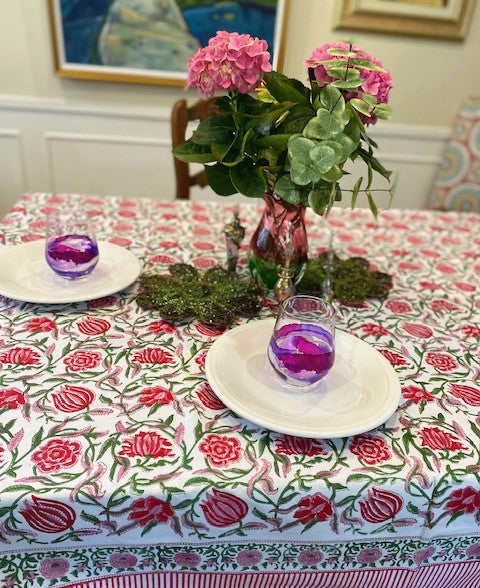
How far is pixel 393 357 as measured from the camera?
Result: 80 cm

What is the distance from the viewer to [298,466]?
1.91ft

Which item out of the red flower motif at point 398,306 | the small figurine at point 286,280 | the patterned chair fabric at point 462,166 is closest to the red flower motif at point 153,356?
the small figurine at point 286,280

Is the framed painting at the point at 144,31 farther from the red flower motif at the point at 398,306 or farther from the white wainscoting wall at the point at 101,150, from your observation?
the red flower motif at the point at 398,306

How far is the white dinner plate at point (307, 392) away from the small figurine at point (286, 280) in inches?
4.8

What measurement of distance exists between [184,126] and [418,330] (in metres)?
0.96

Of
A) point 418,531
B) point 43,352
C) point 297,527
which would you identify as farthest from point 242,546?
point 43,352

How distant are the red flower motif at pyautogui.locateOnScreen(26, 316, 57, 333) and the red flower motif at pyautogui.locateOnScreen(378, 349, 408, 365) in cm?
55

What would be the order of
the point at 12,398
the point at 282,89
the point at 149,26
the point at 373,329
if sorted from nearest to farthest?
1. the point at 12,398
2. the point at 282,89
3. the point at 373,329
4. the point at 149,26

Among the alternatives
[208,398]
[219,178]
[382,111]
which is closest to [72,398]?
Result: [208,398]

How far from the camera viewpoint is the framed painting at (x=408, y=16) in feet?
6.77

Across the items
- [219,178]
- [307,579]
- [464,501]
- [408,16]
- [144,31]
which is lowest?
[307,579]

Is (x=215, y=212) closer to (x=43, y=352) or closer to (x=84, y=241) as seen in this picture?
(x=84, y=241)

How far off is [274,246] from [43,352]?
449 mm

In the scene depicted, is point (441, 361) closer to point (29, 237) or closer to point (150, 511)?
point (150, 511)
